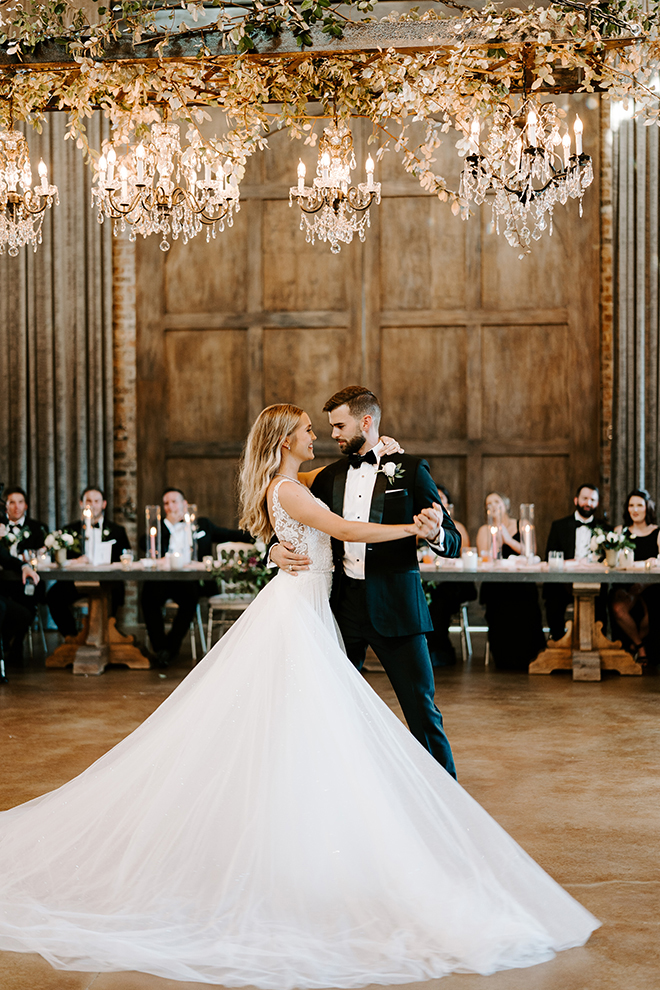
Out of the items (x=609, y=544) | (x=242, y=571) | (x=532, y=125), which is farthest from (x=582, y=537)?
(x=532, y=125)

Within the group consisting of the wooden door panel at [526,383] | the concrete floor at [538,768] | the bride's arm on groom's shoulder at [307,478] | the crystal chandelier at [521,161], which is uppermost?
the crystal chandelier at [521,161]

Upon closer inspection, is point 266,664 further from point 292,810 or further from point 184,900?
point 184,900

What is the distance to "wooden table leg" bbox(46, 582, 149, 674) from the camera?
6.87m

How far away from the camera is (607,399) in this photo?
8.73 metres

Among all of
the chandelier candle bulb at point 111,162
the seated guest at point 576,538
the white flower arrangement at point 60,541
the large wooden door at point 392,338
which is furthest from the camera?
the large wooden door at point 392,338

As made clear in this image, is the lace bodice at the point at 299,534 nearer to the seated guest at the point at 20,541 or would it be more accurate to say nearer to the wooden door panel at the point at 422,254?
the seated guest at the point at 20,541

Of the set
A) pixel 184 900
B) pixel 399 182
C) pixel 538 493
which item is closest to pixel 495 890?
pixel 184 900

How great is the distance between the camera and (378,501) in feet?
11.6

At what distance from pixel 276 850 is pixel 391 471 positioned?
1.31m

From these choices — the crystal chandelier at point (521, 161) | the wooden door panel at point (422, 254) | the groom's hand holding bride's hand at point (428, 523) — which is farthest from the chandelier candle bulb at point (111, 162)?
the wooden door panel at point (422, 254)

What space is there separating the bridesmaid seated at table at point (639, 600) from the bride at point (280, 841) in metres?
4.14

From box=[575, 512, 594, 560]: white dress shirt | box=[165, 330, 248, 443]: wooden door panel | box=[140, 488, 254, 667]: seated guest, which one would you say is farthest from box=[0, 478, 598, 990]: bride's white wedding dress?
box=[165, 330, 248, 443]: wooden door panel

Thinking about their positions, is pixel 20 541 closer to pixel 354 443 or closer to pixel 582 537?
pixel 582 537

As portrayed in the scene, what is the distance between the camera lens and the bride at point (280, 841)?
2.56 metres
